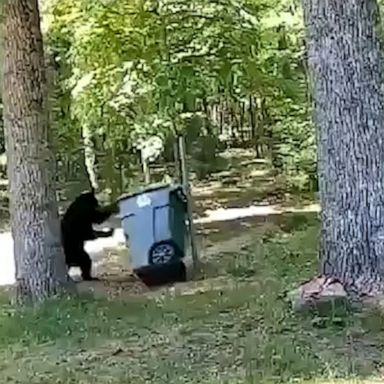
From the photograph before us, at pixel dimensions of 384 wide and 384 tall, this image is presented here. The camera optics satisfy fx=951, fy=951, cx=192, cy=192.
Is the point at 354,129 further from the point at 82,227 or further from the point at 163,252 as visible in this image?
the point at 82,227

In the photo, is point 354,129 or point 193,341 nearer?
point 193,341

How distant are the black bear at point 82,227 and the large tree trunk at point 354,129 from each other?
129 inches

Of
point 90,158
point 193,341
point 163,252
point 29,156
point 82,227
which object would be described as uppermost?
point 29,156

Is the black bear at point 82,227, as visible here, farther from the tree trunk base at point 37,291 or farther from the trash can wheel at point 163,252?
the tree trunk base at point 37,291

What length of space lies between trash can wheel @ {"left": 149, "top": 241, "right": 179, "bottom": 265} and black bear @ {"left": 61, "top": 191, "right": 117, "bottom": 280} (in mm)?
883

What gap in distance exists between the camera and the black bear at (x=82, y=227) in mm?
9094

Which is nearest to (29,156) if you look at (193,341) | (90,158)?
(193,341)

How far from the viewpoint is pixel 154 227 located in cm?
854

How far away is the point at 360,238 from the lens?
650cm

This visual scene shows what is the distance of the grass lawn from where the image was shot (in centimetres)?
497

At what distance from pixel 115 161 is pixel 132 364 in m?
10.6

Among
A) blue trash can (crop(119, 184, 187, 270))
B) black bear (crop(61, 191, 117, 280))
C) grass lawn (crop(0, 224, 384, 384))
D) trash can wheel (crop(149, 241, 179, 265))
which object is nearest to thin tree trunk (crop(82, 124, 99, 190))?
black bear (crop(61, 191, 117, 280))

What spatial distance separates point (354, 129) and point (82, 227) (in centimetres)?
363

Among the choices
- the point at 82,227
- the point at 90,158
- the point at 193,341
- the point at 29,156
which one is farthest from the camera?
the point at 90,158
